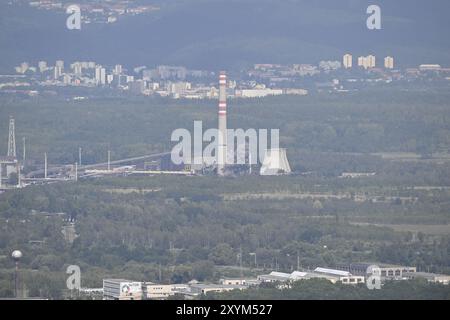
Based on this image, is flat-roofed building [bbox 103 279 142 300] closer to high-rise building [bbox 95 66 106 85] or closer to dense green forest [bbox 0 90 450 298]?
dense green forest [bbox 0 90 450 298]

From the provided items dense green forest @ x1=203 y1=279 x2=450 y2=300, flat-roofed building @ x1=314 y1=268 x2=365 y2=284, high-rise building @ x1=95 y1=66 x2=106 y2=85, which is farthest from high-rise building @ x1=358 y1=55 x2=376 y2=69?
dense green forest @ x1=203 y1=279 x2=450 y2=300

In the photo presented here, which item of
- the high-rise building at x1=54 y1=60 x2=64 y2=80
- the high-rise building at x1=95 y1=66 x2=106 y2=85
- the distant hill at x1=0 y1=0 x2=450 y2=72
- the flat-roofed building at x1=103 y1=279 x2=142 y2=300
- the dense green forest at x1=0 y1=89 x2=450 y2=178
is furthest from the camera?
the distant hill at x1=0 y1=0 x2=450 y2=72

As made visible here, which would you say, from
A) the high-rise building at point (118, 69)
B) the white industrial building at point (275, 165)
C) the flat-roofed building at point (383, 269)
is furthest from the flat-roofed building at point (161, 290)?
the high-rise building at point (118, 69)

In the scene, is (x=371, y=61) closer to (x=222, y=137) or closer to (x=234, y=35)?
(x=234, y=35)

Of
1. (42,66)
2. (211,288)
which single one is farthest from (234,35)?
(211,288)

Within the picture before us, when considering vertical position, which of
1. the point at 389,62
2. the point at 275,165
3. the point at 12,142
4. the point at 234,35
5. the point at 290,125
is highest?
the point at 234,35

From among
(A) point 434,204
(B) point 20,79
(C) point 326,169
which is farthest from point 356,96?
(A) point 434,204

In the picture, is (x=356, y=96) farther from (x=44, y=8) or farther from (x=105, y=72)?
(x=44, y=8)
